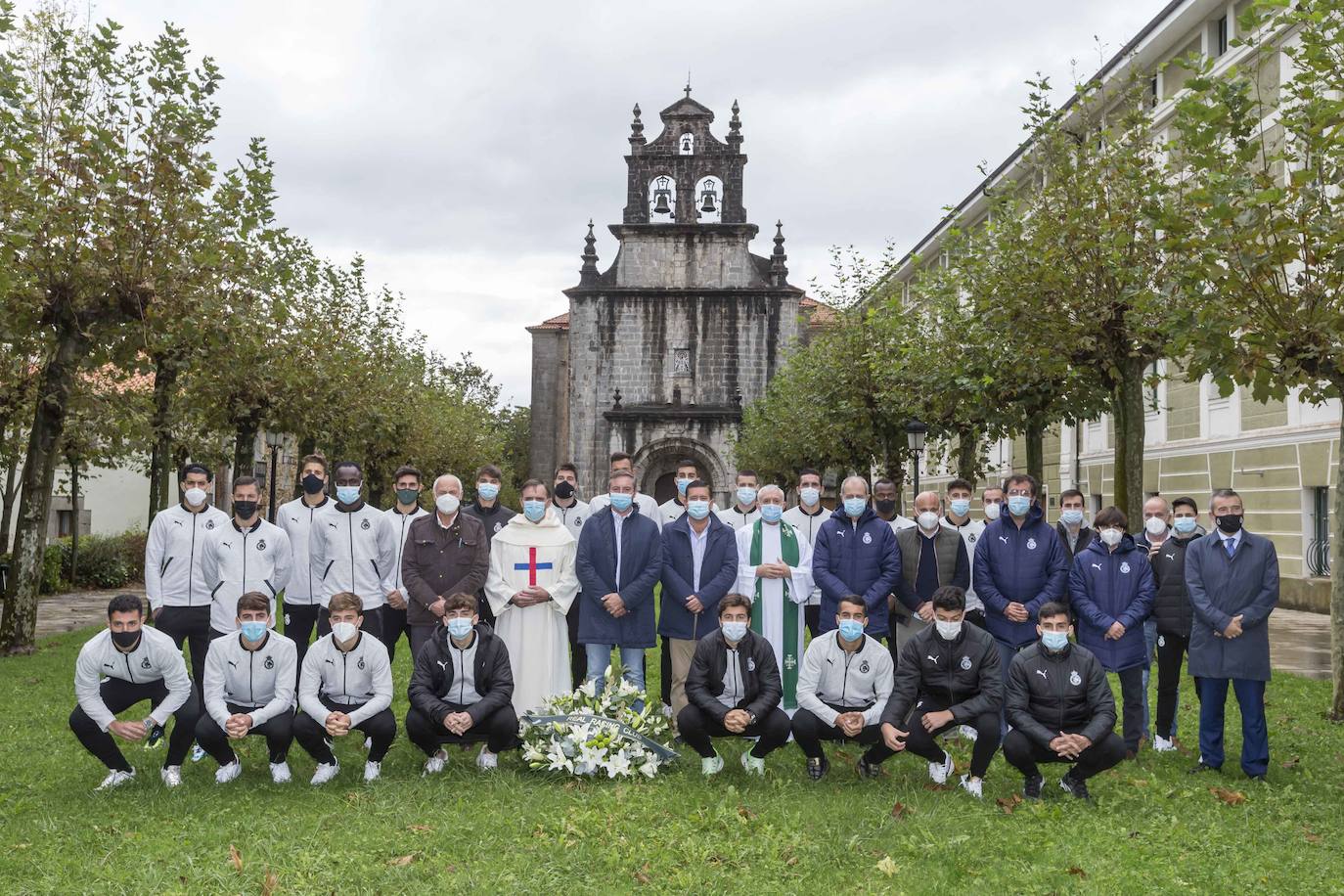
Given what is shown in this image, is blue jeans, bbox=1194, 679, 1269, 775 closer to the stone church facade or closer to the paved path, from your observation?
the paved path

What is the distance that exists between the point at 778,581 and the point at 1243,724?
3471mm

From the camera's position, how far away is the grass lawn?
5859 mm

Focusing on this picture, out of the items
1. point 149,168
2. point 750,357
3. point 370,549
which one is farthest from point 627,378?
point 370,549

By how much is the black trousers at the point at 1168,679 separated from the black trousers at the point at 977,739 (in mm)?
1997

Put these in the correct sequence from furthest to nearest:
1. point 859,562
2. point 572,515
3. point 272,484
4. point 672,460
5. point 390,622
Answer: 1. point 672,460
2. point 272,484
3. point 572,515
4. point 390,622
5. point 859,562

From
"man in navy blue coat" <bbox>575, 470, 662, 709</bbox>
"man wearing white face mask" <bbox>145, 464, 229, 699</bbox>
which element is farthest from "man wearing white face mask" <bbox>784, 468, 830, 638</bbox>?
"man wearing white face mask" <bbox>145, 464, 229, 699</bbox>

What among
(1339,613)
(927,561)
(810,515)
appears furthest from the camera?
(1339,613)

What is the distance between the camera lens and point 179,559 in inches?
362

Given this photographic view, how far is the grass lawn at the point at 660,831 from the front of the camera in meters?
5.86

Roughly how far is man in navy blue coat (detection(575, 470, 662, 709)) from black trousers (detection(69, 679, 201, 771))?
9.47ft

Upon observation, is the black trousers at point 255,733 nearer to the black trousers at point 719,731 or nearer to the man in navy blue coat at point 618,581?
the man in navy blue coat at point 618,581

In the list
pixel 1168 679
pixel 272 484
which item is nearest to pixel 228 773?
pixel 1168 679

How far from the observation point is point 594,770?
7777 millimetres

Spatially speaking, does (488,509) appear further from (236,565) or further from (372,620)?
(236,565)
